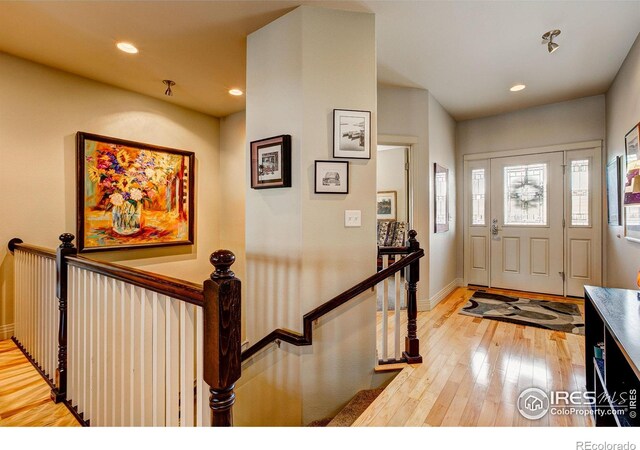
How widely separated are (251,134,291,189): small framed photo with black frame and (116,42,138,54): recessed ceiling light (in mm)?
1505

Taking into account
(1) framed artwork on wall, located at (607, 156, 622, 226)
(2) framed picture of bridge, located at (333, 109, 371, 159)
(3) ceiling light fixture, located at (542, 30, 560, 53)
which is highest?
(3) ceiling light fixture, located at (542, 30, 560, 53)

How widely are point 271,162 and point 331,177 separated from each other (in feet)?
1.59

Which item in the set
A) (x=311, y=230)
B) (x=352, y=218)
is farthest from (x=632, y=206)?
(x=311, y=230)

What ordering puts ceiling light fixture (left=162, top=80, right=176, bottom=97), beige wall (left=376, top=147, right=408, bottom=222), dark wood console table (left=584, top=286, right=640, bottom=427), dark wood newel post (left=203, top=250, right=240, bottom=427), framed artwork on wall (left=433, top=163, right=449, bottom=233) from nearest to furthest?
dark wood newel post (left=203, top=250, right=240, bottom=427) < dark wood console table (left=584, top=286, right=640, bottom=427) < ceiling light fixture (left=162, top=80, right=176, bottom=97) < framed artwork on wall (left=433, top=163, right=449, bottom=233) < beige wall (left=376, top=147, right=408, bottom=222)

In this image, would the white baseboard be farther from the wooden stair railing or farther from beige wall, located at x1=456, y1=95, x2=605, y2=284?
beige wall, located at x1=456, y1=95, x2=605, y2=284

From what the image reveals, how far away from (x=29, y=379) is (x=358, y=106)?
3.18 meters

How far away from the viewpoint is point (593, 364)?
1.90 meters

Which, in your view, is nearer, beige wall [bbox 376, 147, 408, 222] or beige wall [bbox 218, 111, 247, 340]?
beige wall [bbox 218, 111, 247, 340]

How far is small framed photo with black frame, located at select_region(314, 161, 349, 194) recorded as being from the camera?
2254 millimetres

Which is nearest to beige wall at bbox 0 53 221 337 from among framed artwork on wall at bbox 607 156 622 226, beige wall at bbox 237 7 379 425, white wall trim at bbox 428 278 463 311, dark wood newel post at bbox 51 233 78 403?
dark wood newel post at bbox 51 233 78 403

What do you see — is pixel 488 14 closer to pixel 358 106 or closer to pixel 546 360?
pixel 358 106

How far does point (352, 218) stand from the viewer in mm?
2346

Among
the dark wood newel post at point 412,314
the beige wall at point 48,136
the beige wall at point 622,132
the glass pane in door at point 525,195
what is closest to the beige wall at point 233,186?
the beige wall at point 48,136

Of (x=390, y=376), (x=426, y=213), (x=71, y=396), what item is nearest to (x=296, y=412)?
(x=390, y=376)
